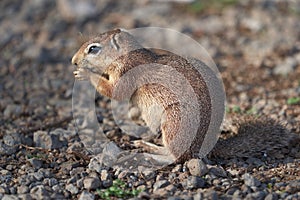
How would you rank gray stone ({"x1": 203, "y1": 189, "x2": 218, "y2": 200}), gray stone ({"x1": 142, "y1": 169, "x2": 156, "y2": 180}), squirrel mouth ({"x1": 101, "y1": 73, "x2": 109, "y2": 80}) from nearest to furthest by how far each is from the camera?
gray stone ({"x1": 203, "y1": 189, "x2": 218, "y2": 200}) < gray stone ({"x1": 142, "y1": 169, "x2": 156, "y2": 180}) < squirrel mouth ({"x1": 101, "y1": 73, "x2": 109, "y2": 80})

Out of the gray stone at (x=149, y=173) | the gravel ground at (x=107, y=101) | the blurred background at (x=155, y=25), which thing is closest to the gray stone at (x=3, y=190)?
the gravel ground at (x=107, y=101)

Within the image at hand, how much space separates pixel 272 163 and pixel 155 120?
3.48 ft

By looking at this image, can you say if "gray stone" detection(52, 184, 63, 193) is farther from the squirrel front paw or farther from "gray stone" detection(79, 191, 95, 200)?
the squirrel front paw

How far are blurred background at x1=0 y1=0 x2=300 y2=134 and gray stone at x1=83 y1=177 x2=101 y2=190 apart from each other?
60.4 inches

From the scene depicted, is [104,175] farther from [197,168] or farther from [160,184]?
[197,168]

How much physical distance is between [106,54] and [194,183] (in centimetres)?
161

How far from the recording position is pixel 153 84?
476 cm

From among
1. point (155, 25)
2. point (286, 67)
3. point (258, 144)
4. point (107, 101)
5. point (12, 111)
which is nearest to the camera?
point (258, 144)

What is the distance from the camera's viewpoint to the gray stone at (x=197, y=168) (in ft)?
13.9

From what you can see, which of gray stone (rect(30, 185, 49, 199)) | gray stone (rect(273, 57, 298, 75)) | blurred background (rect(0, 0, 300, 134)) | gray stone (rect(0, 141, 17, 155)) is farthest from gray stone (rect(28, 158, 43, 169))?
gray stone (rect(273, 57, 298, 75))

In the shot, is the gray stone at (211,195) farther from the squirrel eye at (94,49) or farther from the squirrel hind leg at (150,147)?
the squirrel eye at (94,49)

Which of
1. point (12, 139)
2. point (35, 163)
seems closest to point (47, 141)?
point (12, 139)

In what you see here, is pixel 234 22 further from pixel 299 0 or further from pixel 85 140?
pixel 85 140

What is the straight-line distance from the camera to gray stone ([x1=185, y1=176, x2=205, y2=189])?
4145 millimetres
